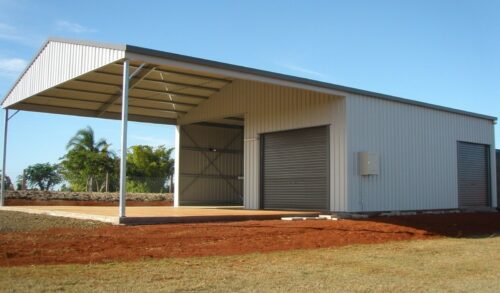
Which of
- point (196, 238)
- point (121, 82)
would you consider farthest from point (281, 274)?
point (121, 82)

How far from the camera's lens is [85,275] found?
7031mm

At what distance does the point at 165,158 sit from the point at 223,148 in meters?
15.2

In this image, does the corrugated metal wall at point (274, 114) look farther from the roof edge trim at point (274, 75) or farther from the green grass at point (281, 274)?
the green grass at point (281, 274)

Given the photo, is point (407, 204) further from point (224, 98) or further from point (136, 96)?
point (136, 96)

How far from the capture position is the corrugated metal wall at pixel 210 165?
25453mm

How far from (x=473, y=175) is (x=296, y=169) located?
8.09 m

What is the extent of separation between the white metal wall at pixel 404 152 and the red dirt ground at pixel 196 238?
260 cm

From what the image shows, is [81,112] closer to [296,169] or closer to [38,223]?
[296,169]

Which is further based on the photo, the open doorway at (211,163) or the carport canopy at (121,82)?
the open doorway at (211,163)

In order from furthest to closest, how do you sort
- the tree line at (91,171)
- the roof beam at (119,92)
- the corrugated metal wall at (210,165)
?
the tree line at (91,171)
the corrugated metal wall at (210,165)
the roof beam at (119,92)

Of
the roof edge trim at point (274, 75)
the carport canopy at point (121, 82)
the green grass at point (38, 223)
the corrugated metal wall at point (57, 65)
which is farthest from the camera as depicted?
the corrugated metal wall at point (57, 65)

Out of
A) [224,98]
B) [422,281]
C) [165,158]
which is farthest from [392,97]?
[165,158]

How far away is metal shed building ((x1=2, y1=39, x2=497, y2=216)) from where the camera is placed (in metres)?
17.2

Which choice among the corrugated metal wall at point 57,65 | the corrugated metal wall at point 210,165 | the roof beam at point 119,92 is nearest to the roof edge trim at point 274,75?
the corrugated metal wall at point 57,65
